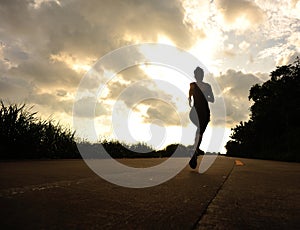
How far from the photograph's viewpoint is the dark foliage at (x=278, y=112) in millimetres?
47406

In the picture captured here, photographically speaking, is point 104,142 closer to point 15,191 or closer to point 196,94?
point 196,94

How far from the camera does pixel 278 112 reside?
52.5 meters

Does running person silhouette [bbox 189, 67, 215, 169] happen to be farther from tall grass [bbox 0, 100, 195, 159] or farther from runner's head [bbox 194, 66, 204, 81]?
tall grass [bbox 0, 100, 195, 159]

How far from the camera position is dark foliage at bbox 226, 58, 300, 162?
156 feet

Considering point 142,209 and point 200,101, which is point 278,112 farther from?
point 142,209

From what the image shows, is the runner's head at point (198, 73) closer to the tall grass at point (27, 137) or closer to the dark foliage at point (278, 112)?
the tall grass at point (27, 137)

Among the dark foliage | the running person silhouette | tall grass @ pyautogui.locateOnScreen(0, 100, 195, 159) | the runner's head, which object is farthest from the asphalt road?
the dark foliage

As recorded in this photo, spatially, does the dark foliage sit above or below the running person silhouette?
above

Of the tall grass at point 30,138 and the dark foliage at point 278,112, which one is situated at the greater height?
the dark foliage at point 278,112

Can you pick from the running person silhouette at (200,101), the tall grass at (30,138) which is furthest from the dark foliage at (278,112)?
the running person silhouette at (200,101)

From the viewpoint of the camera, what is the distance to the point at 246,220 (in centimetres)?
208

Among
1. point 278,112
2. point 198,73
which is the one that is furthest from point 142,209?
point 278,112

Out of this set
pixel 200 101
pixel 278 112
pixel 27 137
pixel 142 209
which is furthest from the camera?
pixel 278 112

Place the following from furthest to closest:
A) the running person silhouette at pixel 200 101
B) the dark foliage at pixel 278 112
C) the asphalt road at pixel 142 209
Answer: the dark foliage at pixel 278 112, the running person silhouette at pixel 200 101, the asphalt road at pixel 142 209
